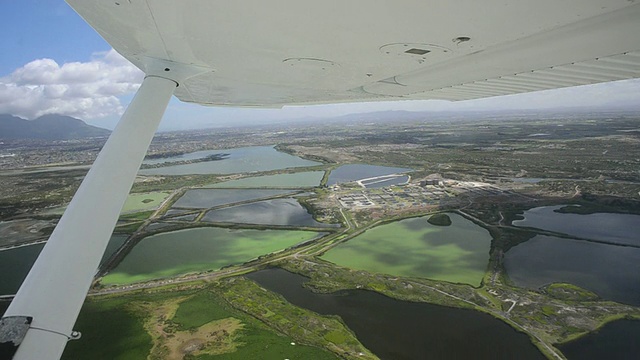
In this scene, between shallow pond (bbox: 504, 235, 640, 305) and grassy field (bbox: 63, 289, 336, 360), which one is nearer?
grassy field (bbox: 63, 289, 336, 360)

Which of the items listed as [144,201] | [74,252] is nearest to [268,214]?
[144,201]

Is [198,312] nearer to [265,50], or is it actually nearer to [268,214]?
[268,214]

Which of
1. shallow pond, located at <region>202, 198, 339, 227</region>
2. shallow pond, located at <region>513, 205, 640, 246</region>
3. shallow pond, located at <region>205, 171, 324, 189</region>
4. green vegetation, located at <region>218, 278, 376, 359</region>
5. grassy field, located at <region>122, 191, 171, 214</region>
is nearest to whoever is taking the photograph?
green vegetation, located at <region>218, 278, 376, 359</region>

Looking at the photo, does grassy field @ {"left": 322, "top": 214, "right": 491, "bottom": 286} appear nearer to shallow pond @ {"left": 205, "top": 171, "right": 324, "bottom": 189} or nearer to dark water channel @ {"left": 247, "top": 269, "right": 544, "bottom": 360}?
dark water channel @ {"left": 247, "top": 269, "right": 544, "bottom": 360}

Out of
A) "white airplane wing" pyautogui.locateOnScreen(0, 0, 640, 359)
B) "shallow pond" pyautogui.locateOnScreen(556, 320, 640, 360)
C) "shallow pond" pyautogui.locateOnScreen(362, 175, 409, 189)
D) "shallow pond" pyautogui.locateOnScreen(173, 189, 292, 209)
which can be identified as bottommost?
"shallow pond" pyautogui.locateOnScreen(556, 320, 640, 360)

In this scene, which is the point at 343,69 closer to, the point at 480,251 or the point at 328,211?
the point at 480,251

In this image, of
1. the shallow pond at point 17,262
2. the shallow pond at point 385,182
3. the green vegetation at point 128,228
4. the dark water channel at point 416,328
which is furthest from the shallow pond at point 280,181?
the dark water channel at point 416,328

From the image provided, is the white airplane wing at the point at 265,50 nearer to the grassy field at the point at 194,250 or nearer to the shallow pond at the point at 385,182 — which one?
the grassy field at the point at 194,250

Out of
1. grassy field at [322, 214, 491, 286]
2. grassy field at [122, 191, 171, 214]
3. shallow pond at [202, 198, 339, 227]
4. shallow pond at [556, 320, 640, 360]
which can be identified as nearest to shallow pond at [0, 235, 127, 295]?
shallow pond at [202, 198, 339, 227]
